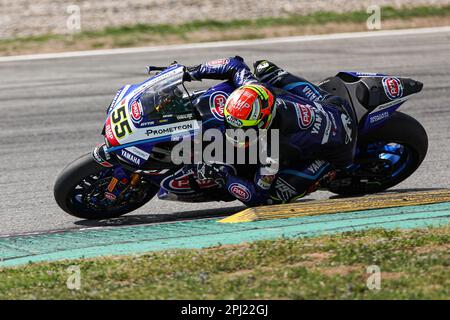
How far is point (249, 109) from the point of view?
24.6 ft

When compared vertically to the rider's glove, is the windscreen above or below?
above

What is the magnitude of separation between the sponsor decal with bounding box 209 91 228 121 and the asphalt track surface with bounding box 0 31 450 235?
115cm

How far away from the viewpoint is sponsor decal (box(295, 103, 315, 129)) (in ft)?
26.3

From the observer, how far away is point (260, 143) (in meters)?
7.92

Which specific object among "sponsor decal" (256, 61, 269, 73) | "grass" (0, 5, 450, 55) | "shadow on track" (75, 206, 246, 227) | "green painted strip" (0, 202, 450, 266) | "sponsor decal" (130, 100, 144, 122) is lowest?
"green painted strip" (0, 202, 450, 266)

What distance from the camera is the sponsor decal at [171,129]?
7723 mm

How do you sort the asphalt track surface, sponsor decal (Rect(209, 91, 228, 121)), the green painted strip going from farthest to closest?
1. the asphalt track surface
2. sponsor decal (Rect(209, 91, 228, 121))
3. the green painted strip

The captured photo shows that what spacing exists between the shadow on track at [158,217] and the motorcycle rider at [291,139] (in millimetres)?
596

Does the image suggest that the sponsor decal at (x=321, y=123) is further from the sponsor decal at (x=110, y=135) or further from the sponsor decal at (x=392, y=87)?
the sponsor decal at (x=110, y=135)

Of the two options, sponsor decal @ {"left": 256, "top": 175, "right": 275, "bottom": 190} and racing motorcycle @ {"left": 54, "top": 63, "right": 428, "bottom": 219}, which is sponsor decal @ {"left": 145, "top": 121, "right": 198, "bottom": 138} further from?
sponsor decal @ {"left": 256, "top": 175, "right": 275, "bottom": 190}

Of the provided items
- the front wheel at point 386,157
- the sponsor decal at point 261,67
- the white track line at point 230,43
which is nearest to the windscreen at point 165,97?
the sponsor decal at point 261,67

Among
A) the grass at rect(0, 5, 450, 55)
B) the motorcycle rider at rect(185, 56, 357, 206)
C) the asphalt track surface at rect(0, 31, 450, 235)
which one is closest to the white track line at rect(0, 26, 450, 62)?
the asphalt track surface at rect(0, 31, 450, 235)
